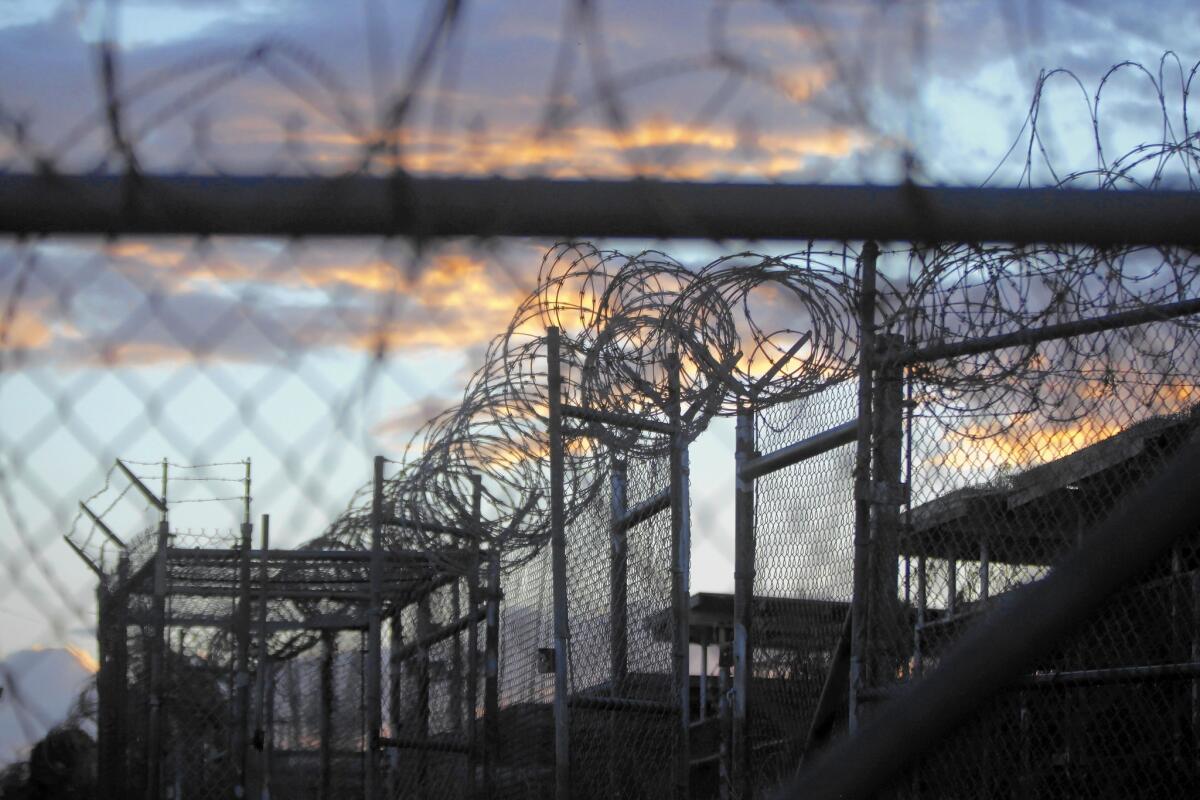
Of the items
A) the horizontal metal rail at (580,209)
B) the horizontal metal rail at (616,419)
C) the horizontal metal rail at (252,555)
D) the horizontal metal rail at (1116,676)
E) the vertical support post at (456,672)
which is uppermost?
the horizontal metal rail at (616,419)

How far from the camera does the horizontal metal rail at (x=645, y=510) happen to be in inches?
278

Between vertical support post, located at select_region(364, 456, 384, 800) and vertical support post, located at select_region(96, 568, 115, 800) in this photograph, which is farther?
vertical support post, located at select_region(364, 456, 384, 800)

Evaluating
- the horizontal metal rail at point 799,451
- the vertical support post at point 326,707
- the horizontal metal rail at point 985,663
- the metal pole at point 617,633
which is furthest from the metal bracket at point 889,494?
the vertical support post at point 326,707

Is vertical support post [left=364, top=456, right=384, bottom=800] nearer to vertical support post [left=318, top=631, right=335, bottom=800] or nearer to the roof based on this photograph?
vertical support post [left=318, top=631, right=335, bottom=800]

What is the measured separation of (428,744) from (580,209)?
7893mm

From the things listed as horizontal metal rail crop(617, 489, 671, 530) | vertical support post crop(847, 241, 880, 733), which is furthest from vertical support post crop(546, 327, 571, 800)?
vertical support post crop(847, 241, 880, 733)

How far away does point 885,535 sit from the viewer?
585 cm

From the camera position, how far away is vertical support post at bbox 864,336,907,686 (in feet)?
19.1

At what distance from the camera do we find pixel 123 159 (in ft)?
6.01

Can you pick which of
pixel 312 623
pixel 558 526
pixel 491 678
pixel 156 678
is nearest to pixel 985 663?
pixel 558 526

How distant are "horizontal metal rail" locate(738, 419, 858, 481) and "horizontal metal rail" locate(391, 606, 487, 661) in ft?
9.47

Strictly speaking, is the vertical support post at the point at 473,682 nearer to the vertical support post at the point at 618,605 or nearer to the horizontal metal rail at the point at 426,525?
the horizontal metal rail at the point at 426,525

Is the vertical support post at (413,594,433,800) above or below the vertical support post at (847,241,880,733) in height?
below

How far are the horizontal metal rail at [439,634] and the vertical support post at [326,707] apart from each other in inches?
84.0
